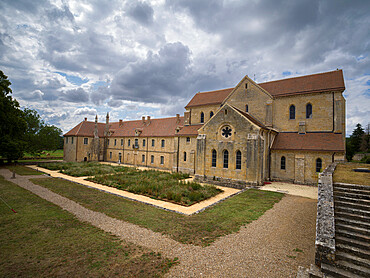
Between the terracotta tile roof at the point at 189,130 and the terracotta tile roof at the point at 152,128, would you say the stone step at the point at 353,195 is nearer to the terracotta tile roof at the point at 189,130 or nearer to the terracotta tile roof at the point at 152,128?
the terracotta tile roof at the point at 189,130

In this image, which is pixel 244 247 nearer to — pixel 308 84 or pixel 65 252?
pixel 65 252

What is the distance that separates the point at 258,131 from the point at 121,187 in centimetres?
1560

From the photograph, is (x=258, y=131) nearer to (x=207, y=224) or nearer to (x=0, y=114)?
(x=207, y=224)

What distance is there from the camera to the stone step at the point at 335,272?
5359mm

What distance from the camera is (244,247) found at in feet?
24.6

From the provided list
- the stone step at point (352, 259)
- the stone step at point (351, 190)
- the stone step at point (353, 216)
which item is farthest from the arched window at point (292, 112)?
the stone step at point (352, 259)

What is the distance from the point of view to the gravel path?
6.08 m

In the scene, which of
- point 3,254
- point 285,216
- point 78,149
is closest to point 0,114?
point 78,149

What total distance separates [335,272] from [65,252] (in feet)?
29.9

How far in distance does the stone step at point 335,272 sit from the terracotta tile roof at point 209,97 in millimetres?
26483

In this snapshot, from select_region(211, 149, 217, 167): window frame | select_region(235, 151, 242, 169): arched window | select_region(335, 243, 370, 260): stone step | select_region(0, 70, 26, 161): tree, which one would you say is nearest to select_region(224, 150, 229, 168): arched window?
select_region(235, 151, 242, 169): arched window

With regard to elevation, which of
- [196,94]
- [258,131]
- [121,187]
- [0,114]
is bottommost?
[121,187]

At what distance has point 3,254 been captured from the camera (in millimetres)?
6566

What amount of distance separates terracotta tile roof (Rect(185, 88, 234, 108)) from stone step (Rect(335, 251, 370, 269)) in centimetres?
2609
